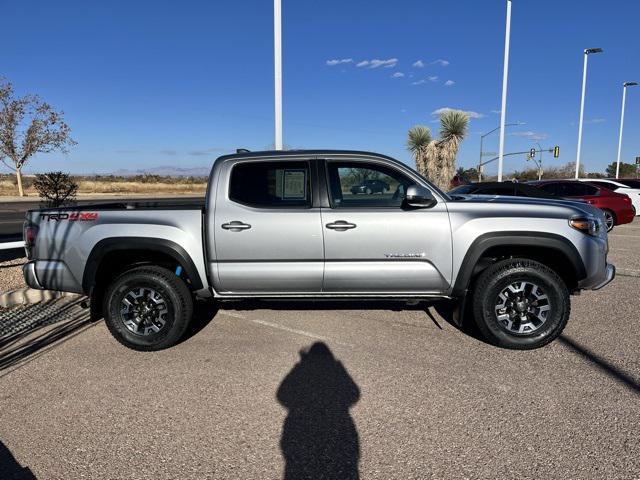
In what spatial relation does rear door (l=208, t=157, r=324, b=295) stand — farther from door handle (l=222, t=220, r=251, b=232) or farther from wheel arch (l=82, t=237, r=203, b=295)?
wheel arch (l=82, t=237, r=203, b=295)

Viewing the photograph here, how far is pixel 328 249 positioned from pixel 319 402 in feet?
4.75

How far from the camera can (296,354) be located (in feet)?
14.3

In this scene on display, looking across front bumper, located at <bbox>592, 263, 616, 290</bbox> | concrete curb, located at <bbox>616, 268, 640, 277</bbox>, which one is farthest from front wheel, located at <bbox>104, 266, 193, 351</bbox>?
concrete curb, located at <bbox>616, 268, 640, 277</bbox>

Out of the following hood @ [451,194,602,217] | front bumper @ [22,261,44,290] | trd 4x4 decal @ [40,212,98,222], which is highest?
hood @ [451,194,602,217]

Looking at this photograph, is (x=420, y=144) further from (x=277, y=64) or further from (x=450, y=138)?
(x=277, y=64)

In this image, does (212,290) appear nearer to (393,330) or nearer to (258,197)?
(258,197)

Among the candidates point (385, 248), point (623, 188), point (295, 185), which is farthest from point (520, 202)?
point (623, 188)

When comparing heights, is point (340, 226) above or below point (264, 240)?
above

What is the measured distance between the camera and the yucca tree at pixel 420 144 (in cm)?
2139

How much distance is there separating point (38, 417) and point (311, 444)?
78.2 inches

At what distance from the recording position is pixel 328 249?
436 centimetres

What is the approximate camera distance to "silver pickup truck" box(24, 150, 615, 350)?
433 cm

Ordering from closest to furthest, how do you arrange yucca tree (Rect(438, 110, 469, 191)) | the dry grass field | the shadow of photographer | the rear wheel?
the shadow of photographer → the rear wheel → yucca tree (Rect(438, 110, 469, 191)) → the dry grass field

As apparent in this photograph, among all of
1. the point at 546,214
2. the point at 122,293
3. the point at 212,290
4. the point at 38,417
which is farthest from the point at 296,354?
the point at 546,214
